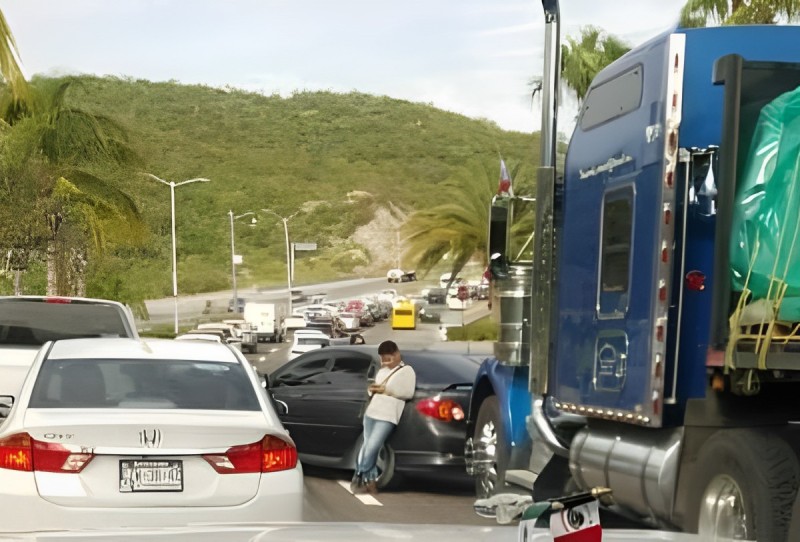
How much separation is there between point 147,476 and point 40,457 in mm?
539

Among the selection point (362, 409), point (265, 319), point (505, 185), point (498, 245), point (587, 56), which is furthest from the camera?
point (265, 319)

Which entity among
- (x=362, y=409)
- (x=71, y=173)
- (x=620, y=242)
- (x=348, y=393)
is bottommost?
(x=362, y=409)

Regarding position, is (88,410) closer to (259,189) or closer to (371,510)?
(371,510)

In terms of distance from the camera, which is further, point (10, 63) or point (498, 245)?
point (10, 63)

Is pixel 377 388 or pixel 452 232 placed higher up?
pixel 377 388

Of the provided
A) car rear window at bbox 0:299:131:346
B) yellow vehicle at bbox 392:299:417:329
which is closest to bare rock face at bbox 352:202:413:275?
yellow vehicle at bbox 392:299:417:329

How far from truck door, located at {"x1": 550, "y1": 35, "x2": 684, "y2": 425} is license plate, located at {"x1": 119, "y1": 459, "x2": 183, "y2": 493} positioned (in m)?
2.76

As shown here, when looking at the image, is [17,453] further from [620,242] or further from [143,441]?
[620,242]

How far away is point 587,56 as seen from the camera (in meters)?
35.4

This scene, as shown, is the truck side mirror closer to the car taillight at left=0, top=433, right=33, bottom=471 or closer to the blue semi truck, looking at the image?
the blue semi truck

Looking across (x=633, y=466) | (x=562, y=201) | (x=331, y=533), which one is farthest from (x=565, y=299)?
(x=331, y=533)

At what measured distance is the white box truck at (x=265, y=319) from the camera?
83.2 m

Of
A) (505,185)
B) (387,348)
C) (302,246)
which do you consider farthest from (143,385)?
(302,246)

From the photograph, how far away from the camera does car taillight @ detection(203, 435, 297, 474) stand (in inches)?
292
